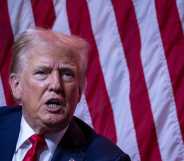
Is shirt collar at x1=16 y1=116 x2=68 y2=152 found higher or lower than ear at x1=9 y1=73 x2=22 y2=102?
lower

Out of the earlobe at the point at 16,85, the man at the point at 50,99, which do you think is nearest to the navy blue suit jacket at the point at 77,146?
the man at the point at 50,99

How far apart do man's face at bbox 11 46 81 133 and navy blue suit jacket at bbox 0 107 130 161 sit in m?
0.05

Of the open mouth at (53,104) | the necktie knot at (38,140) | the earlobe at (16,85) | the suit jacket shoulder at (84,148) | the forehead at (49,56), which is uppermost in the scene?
the forehead at (49,56)

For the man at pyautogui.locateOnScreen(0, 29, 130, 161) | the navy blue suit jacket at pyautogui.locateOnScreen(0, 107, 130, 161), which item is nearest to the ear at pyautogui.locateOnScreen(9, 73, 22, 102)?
the man at pyautogui.locateOnScreen(0, 29, 130, 161)

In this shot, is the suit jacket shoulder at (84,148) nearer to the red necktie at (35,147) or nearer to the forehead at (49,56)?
the red necktie at (35,147)

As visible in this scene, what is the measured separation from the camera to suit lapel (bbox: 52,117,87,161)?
3.80 ft

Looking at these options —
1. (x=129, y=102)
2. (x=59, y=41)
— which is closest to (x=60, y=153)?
(x=59, y=41)

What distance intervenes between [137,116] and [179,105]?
138 mm

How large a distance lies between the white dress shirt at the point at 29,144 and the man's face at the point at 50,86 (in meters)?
0.03

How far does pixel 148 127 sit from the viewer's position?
1.72 m

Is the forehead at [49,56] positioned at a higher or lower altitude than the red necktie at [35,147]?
higher

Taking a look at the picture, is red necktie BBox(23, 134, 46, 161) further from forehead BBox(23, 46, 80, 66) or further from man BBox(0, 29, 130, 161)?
forehead BBox(23, 46, 80, 66)

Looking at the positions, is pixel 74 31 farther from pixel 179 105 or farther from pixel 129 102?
pixel 179 105

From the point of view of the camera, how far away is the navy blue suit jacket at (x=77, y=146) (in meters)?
1.16
